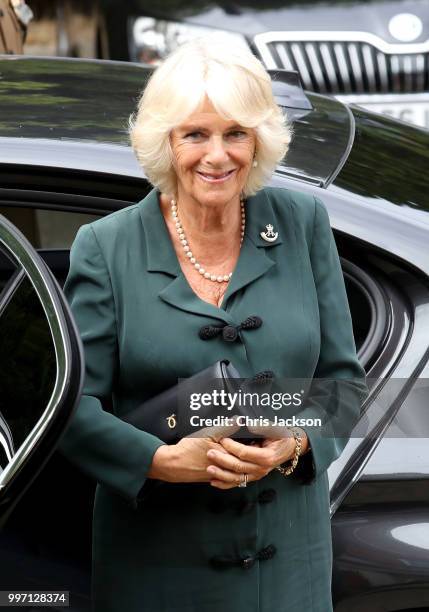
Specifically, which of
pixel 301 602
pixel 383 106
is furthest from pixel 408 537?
pixel 383 106

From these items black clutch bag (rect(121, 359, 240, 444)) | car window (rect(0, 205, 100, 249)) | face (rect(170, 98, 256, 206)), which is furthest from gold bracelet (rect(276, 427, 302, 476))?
car window (rect(0, 205, 100, 249))

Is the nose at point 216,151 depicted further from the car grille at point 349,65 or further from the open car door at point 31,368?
the car grille at point 349,65

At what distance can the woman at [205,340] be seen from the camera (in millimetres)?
2082

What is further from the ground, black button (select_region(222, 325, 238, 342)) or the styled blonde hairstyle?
the styled blonde hairstyle

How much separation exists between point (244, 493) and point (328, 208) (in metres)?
0.64

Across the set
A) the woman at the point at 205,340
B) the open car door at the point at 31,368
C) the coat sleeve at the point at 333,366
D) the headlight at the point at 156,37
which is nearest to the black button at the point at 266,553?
the woman at the point at 205,340

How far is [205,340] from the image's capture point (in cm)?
212

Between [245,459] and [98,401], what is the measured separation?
272mm

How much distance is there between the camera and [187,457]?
2.04 metres

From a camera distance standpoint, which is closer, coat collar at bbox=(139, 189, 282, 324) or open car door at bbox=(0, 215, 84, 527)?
open car door at bbox=(0, 215, 84, 527)

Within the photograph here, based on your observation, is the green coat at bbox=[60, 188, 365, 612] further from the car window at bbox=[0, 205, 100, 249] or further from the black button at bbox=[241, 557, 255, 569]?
the car window at bbox=[0, 205, 100, 249]

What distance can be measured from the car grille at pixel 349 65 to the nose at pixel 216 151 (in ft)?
11.4

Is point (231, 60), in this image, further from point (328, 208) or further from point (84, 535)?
point (84, 535)

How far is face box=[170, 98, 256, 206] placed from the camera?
2.09 meters
